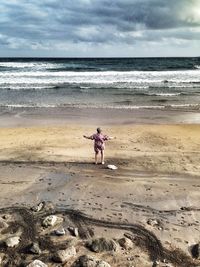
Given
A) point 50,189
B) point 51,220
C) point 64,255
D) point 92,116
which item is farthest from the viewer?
point 92,116

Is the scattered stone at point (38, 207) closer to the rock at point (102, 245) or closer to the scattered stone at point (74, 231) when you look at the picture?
the scattered stone at point (74, 231)

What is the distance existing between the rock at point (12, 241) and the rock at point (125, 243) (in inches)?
78.6

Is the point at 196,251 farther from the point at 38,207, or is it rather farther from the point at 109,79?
the point at 109,79

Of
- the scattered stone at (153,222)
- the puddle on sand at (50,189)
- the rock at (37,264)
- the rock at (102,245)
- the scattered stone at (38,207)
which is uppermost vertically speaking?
the rock at (37,264)

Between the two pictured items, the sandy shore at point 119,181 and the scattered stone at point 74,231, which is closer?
the scattered stone at point 74,231

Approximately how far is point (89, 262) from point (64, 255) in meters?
0.54

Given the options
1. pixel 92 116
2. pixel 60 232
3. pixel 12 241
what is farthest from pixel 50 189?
pixel 92 116

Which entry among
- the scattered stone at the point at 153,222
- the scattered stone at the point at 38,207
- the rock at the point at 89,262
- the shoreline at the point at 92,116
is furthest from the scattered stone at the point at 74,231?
the shoreline at the point at 92,116

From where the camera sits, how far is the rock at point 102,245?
8.45m

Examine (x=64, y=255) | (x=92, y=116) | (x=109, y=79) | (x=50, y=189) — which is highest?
(x=64, y=255)

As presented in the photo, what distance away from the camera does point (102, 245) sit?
855 centimetres

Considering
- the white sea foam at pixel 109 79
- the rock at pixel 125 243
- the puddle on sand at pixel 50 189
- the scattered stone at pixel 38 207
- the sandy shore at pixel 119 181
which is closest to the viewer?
the rock at pixel 125 243

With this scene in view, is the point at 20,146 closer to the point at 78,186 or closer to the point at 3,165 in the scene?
the point at 3,165

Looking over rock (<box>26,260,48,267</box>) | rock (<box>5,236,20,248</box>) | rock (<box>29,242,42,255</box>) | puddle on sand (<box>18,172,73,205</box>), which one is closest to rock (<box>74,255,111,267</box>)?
rock (<box>26,260,48,267</box>)
